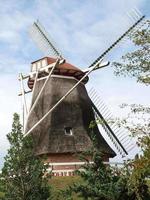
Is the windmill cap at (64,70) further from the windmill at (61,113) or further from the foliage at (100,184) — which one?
the foliage at (100,184)

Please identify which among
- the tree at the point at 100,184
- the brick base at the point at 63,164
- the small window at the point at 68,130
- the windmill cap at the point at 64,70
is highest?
the windmill cap at the point at 64,70

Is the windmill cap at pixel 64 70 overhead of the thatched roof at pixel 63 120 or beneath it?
overhead

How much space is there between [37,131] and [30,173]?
52.9ft

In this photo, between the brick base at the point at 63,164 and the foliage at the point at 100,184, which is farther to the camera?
the brick base at the point at 63,164

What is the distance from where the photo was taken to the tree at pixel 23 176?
72.6ft

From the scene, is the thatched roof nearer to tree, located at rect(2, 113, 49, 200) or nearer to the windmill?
the windmill

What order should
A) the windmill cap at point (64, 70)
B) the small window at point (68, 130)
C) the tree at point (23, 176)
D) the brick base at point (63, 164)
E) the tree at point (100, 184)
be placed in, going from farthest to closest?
the windmill cap at point (64, 70), the small window at point (68, 130), the brick base at point (63, 164), the tree at point (23, 176), the tree at point (100, 184)

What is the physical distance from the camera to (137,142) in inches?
564

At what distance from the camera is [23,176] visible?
2239 cm

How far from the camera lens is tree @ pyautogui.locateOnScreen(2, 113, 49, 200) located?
22.1m

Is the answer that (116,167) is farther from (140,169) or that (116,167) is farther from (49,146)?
(49,146)

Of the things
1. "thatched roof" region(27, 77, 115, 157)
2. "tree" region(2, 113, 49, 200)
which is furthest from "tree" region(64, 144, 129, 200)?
"thatched roof" region(27, 77, 115, 157)

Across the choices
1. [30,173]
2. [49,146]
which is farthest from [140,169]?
[49,146]

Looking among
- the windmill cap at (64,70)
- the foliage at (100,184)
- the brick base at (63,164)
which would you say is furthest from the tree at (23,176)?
the windmill cap at (64,70)
